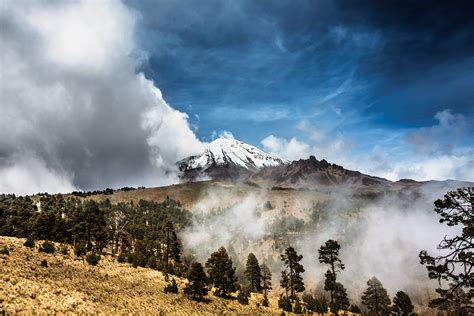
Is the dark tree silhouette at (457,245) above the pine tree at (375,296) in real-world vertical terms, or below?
above

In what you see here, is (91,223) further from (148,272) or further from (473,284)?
(473,284)

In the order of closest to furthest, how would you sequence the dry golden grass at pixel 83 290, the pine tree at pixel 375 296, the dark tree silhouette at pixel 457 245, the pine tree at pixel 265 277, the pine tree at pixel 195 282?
the dark tree silhouette at pixel 457 245
the dry golden grass at pixel 83 290
the pine tree at pixel 195 282
the pine tree at pixel 265 277
the pine tree at pixel 375 296

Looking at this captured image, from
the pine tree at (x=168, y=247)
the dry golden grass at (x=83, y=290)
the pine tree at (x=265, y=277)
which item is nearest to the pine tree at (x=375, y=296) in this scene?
the pine tree at (x=265, y=277)

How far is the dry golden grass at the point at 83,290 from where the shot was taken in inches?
1280

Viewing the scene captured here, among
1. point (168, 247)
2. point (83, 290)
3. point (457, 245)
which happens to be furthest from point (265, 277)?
point (457, 245)

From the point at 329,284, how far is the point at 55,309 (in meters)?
60.8

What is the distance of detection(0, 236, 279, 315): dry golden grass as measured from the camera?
3250cm

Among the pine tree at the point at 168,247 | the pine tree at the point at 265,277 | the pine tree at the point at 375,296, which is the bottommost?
the pine tree at the point at 375,296

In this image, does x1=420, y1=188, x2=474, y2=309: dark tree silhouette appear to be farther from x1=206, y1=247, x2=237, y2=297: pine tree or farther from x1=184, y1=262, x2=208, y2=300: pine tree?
x1=206, y1=247, x2=237, y2=297: pine tree

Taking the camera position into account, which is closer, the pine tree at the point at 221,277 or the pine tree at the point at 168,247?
the pine tree at the point at 221,277

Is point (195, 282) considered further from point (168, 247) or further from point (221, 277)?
point (168, 247)

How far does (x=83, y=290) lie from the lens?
4056cm

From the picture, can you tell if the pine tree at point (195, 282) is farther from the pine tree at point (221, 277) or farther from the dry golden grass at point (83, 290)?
the pine tree at point (221, 277)

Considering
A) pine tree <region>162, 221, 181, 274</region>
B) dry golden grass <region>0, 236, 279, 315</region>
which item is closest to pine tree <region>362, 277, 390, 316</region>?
dry golden grass <region>0, 236, 279, 315</region>
